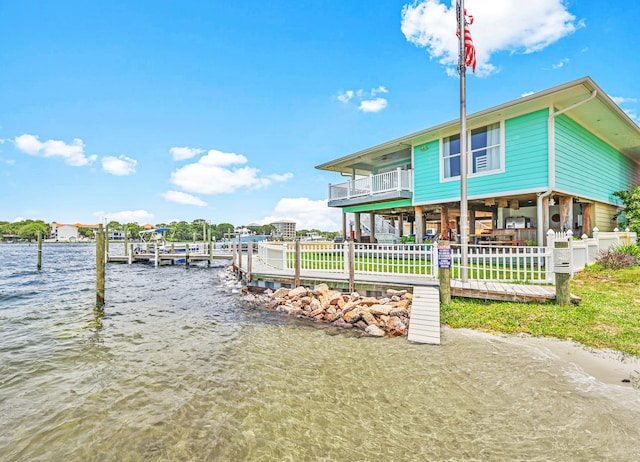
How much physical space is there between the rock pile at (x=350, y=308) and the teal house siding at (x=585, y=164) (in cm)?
728

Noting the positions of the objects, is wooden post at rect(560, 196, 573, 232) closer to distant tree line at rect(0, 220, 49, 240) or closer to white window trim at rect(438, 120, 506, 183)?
white window trim at rect(438, 120, 506, 183)

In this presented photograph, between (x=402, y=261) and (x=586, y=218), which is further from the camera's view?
(x=586, y=218)

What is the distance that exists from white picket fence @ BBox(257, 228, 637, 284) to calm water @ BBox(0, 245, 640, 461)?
3009 millimetres

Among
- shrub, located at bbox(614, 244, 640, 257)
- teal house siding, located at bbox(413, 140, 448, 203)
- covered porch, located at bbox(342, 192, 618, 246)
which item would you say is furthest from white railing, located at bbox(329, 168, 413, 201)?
shrub, located at bbox(614, 244, 640, 257)

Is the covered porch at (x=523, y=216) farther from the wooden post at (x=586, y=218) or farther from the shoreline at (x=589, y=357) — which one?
the shoreline at (x=589, y=357)

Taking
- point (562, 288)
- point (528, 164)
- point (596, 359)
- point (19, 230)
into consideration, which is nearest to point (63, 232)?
point (19, 230)

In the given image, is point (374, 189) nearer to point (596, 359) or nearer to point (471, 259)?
point (471, 259)

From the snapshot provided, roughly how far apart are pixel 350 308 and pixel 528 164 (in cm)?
805

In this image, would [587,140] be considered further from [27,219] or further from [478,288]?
[27,219]

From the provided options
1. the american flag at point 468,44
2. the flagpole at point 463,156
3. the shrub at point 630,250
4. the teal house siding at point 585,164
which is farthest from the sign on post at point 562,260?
the shrub at point 630,250

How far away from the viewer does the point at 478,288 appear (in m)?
7.20

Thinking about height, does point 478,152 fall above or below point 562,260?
above

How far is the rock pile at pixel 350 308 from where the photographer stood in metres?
6.80

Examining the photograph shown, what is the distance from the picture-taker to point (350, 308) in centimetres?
778
